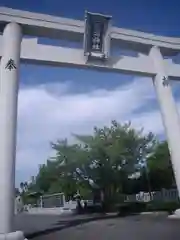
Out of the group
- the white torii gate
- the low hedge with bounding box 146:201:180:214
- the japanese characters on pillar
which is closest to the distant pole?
the white torii gate

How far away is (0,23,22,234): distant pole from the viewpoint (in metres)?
3.13

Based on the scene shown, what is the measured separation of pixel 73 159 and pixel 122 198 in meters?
1.30

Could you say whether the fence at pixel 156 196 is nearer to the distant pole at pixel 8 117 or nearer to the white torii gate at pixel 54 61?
the white torii gate at pixel 54 61

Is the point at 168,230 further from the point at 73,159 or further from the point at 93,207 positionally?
the point at 73,159

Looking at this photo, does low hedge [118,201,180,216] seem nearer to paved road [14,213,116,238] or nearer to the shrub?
the shrub

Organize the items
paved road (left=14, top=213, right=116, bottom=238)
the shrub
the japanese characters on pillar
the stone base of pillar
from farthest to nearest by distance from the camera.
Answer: the shrub, the japanese characters on pillar, paved road (left=14, top=213, right=116, bottom=238), the stone base of pillar

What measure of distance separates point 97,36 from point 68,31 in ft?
1.29

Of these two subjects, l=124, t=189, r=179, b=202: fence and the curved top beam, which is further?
l=124, t=189, r=179, b=202: fence

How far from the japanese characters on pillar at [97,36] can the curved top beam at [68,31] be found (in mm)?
94

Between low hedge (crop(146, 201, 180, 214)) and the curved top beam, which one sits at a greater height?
the curved top beam

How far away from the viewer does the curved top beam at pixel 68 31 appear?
3.82m

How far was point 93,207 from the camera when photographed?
5.16 metres

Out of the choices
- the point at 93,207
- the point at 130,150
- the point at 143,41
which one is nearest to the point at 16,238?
the point at 93,207

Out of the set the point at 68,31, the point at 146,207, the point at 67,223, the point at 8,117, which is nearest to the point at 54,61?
the point at 68,31
